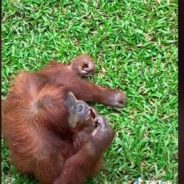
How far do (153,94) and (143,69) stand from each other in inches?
4.8

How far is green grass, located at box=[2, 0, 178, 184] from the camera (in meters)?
1.96

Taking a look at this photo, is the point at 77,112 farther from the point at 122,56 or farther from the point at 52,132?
the point at 122,56

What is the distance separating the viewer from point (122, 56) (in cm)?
213

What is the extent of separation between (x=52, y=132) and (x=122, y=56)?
1.81ft

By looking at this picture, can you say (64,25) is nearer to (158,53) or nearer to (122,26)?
(122,26)

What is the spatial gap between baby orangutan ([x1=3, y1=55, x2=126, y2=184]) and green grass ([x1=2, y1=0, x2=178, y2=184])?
0.57ft

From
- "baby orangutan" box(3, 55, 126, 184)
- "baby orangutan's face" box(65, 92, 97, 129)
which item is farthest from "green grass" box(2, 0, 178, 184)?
"baby orangutan's face" box(65, 92, 97, 129)

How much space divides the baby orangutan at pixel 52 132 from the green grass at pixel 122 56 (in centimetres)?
18

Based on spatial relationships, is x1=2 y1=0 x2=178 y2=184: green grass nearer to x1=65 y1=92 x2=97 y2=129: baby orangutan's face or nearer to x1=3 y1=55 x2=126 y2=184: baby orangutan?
x1=3 y1=55 x2=126 y2=184: baby orangutan

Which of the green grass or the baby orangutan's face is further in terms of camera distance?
the green grass

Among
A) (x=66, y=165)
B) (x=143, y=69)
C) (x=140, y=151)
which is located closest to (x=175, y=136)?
(x=140, y=151)

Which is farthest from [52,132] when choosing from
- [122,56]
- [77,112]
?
[122,56]

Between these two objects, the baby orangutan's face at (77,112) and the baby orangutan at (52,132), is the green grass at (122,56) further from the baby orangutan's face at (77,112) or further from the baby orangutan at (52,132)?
the baby orangutan's face at (77,112)

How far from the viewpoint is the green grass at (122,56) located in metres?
1.96
